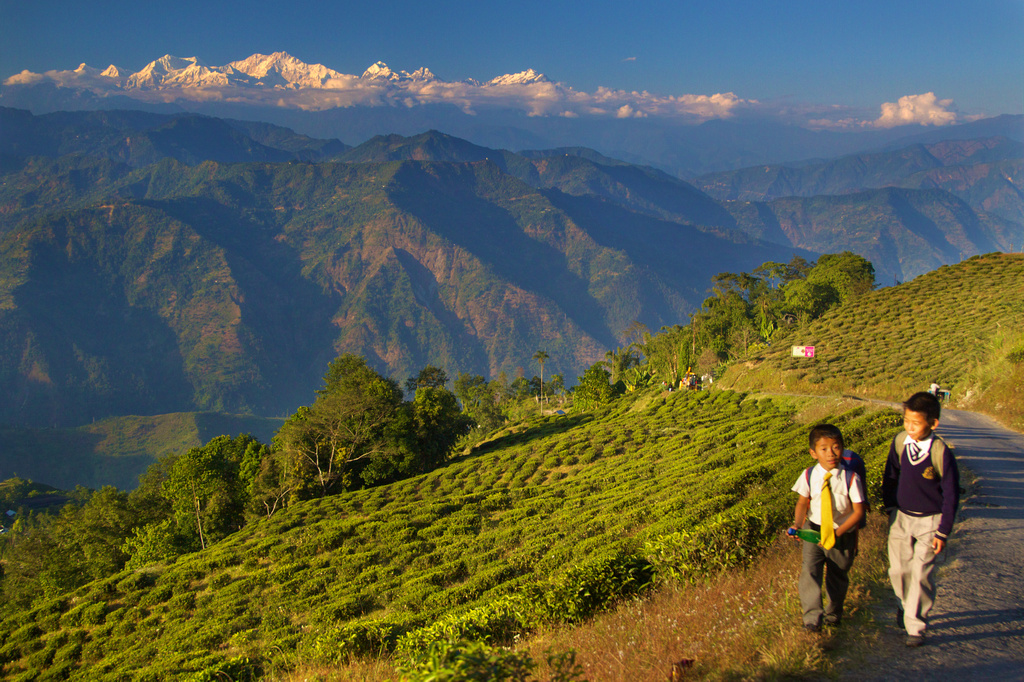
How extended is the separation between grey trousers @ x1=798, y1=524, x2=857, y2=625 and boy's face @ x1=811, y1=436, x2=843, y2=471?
76cm

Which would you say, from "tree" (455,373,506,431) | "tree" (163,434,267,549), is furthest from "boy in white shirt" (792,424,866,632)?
"tree" (455,373,506,431)

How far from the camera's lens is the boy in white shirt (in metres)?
6.01

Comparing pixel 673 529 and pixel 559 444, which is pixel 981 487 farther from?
pixel 559 444

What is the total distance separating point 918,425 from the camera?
592 cm

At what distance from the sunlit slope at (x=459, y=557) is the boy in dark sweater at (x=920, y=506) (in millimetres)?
2626

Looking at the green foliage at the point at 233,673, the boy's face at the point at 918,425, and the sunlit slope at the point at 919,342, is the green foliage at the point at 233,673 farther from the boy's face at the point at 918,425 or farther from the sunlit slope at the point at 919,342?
the sunlit slope at the point at 919,342

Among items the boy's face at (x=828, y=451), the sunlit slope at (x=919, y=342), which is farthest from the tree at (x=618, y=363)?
the boy's face at (x=828, y=451)

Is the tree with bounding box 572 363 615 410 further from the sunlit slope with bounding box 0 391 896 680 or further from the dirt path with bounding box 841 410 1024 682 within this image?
the dirt path with bounding box 841 410 1024 682

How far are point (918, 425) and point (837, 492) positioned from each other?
1.09m

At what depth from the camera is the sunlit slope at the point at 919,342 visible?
30172mm

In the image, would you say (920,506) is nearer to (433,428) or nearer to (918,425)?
(918,425)

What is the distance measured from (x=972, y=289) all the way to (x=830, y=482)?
217ft

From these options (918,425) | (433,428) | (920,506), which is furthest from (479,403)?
(918,425)

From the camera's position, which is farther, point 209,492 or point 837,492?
point 209,492
